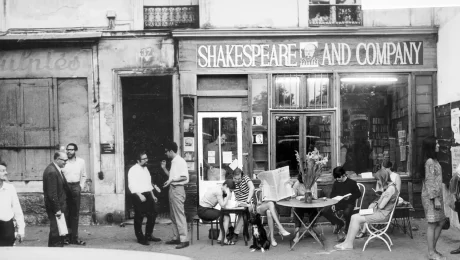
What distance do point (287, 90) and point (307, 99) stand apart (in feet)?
1.60

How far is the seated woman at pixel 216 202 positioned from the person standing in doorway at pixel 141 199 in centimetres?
98

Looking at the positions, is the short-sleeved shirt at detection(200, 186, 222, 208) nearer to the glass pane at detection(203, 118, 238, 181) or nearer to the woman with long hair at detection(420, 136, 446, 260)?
the glass pane at detection(203, 118, 238, 181)

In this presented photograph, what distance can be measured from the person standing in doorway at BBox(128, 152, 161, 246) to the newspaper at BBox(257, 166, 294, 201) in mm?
2100

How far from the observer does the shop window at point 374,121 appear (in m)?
10.8

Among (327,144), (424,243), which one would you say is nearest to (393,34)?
(327,144)

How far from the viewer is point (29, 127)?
1095cm

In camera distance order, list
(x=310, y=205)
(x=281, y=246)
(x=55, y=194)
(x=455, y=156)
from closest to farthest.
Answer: (x=55, y=194), (x=310, y=205), (x=281, y=246), (x=455, y=156)

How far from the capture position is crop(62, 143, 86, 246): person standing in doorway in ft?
29.4

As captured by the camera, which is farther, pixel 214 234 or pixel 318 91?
pixel 318 91

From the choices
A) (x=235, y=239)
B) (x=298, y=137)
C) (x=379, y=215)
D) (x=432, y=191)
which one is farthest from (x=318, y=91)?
(x=432, y=191)

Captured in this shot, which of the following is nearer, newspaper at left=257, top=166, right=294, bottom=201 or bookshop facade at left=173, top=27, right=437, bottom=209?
newspaper at left=257, top=166, right=294, bottom=201

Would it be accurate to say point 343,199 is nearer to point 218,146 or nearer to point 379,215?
point 379,215

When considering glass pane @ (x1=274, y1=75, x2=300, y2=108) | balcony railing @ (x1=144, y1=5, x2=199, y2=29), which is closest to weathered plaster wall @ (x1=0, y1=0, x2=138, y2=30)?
balcony railing @ (x1=144, y1=5, x2=199, y2=29)

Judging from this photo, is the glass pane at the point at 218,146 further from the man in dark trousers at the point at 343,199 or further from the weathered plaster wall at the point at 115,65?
the man in dark trousers at the point at 343,199
